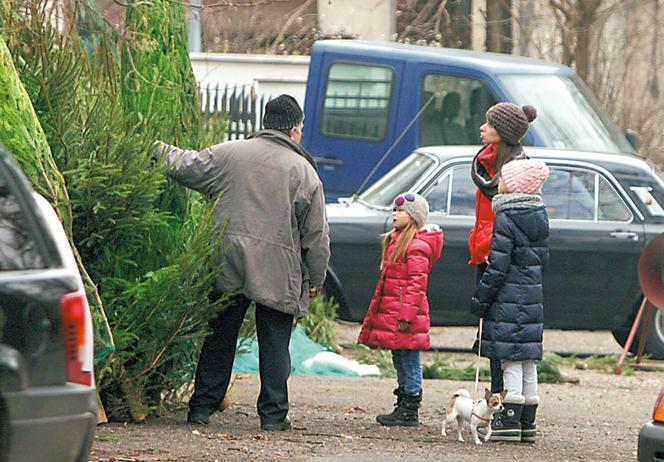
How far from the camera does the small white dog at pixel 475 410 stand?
8203 millimetres

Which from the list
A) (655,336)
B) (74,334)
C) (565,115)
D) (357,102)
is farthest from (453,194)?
(74,334)

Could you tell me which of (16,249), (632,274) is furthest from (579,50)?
(16,249)

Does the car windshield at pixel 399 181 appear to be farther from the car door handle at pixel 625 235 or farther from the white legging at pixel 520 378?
the white legging at pixel 520 378

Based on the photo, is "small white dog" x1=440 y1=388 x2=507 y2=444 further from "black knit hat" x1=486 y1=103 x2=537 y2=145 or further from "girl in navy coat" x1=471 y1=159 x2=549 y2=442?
"black knit hat" x1=486 y1=103 x2=537 y2=145

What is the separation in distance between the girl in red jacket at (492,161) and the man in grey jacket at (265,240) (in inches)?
38.6

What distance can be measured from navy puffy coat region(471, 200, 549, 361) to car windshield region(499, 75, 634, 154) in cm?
678

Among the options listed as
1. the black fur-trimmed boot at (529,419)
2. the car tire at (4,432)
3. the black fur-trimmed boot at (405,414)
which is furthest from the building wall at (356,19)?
the car tire at (4,432)

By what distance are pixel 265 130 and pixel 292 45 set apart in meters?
12.6

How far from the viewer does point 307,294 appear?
835cm

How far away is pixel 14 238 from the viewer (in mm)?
5188

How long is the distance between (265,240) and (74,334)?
2.93m

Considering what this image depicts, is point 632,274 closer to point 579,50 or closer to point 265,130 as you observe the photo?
point 265,130

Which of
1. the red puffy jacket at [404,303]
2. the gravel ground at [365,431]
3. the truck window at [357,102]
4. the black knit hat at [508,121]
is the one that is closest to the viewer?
the gravel ground at [365,431]

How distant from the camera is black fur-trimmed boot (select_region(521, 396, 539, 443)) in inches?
332
